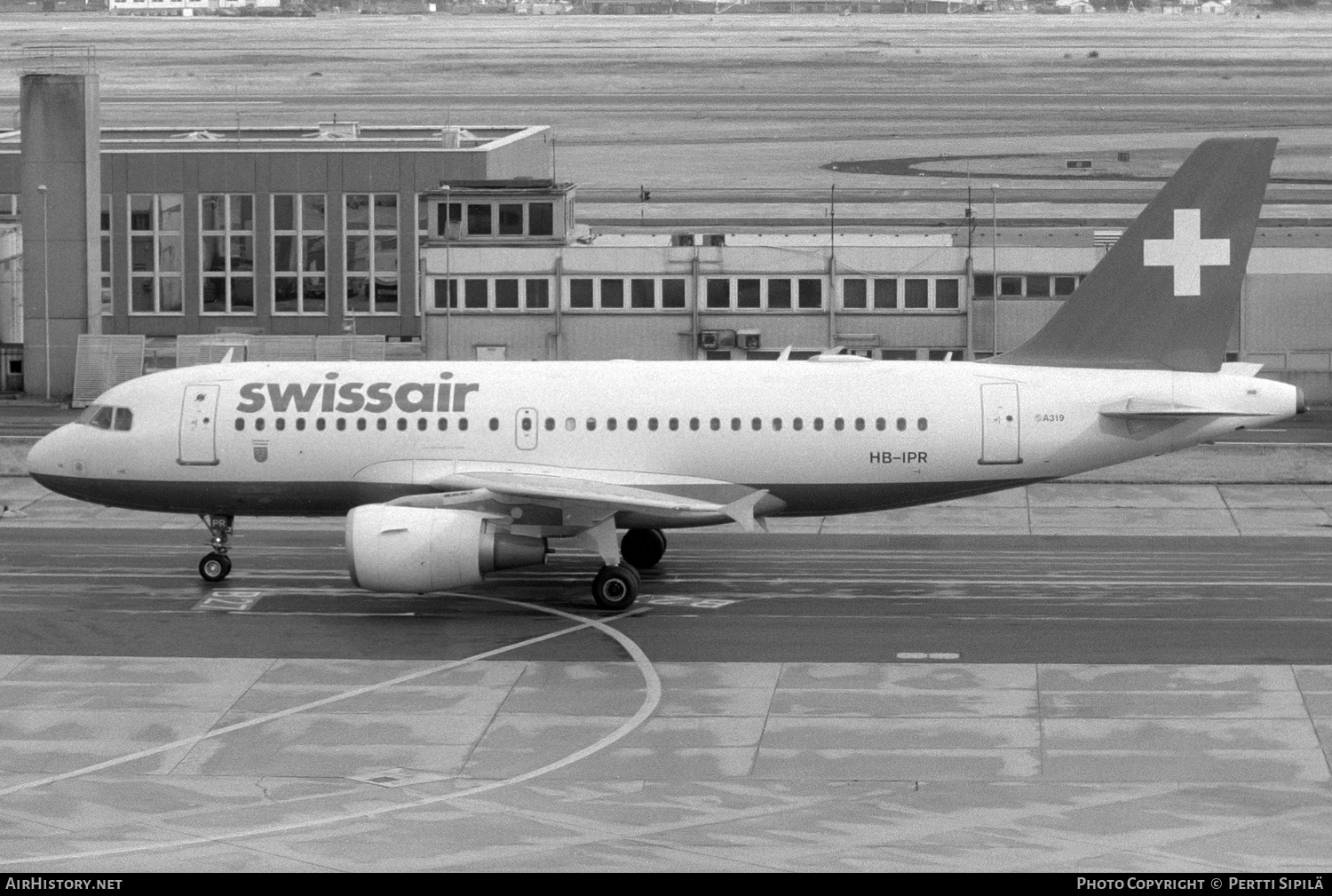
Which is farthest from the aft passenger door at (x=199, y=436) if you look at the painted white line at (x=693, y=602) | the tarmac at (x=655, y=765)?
the painted white line at (x=693, y=602)

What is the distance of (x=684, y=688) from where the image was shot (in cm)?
2888

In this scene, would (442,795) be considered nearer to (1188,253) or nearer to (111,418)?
(111,418)

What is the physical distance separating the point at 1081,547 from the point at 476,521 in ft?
44.9

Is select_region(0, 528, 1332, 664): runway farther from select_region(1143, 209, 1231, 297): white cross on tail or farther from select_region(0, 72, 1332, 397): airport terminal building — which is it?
select_region(0, 72, 1332, 397): airport terminal building

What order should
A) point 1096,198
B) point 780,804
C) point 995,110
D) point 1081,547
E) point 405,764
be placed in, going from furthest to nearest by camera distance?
point 995,110, point 1096,198, point 1081,547, point 405,764, point 780,804

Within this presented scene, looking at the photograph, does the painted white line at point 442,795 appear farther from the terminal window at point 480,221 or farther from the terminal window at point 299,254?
the terminal window at point 299,254

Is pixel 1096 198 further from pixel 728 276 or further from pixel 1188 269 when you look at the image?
pixel 1188 269

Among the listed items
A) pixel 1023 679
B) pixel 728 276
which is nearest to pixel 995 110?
pixel 728 276

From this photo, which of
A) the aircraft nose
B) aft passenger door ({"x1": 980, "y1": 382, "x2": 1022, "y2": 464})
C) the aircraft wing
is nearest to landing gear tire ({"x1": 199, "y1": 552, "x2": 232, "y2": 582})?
the aircraft nose

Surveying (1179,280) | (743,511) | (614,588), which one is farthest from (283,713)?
(1179,280)

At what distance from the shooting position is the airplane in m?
35.0

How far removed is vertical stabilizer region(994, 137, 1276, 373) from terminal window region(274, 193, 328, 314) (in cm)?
4679

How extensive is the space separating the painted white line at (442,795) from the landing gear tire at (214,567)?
5398 mm

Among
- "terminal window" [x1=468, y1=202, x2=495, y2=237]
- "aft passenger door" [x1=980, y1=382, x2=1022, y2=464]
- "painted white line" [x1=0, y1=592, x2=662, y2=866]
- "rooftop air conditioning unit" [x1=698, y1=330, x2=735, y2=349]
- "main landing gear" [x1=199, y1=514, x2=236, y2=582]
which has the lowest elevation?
"painted white line" [x1=0, y1=592, x2=662, y2=866]
